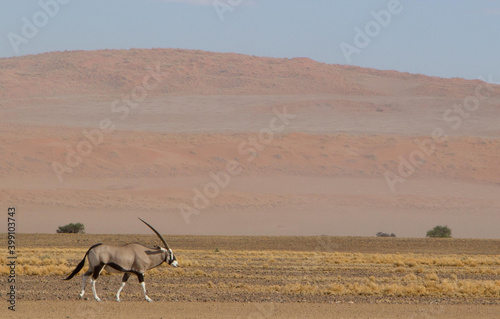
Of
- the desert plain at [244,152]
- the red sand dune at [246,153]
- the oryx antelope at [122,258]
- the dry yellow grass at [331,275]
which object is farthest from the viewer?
the red sand dune at [246,153]

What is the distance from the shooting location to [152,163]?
9881 cm

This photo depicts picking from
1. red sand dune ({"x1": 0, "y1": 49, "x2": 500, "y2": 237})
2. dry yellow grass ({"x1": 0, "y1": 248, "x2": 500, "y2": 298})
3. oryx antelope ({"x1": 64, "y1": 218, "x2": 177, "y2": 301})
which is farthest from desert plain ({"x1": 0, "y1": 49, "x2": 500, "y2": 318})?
oryx antelope ({"x1": 64, "y1": 218, "x2": 177, "y2": 301})

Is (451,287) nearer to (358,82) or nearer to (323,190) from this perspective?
(323,190)

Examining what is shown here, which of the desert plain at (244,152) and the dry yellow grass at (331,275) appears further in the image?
the desert plain at (244,152)

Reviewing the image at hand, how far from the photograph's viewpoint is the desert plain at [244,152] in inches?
3246

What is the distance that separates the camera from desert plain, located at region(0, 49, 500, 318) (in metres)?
82.4

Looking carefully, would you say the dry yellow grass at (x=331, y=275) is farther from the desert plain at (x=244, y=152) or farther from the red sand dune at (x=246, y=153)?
the red sand dune at (x=246, y=153)

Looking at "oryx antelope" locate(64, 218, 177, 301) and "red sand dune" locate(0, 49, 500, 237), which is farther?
"red sand dune" locate(0, 49, 500, 237)

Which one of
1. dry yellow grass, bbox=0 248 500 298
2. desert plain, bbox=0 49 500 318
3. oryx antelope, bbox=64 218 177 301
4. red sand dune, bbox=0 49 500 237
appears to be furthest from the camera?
red sand dune, bbox=0 49 500 237

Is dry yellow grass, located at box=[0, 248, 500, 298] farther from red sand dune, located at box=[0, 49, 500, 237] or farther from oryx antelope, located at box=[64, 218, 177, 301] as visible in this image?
red sand dune, located at box=[0, 49, 500, 237]

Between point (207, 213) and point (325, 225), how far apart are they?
540 inches

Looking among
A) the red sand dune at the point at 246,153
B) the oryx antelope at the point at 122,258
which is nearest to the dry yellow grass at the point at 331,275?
the oryx antelope at the point at 122,258

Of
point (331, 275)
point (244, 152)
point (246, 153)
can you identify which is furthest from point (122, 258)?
point (244, 152)

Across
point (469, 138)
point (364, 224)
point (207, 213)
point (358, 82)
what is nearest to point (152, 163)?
point (207, 213)
